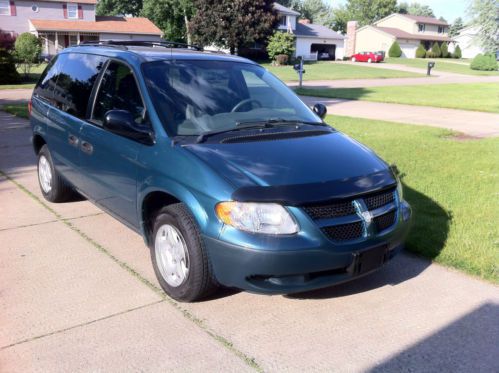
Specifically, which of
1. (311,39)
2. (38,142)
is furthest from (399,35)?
(38,142)

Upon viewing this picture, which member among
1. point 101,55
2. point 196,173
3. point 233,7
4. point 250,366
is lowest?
point 250,366

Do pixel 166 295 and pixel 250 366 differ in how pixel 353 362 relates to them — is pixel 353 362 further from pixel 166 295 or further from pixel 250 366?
pixel 166 295

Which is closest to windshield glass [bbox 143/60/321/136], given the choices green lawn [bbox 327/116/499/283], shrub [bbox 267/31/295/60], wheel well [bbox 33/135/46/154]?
green lawn [bbox 327/116/499/283]

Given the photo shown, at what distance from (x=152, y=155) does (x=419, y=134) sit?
831 centimetres

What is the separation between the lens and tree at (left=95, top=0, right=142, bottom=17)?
7338 centimetres

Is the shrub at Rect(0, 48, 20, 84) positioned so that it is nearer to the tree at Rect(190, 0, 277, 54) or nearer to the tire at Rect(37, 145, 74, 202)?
the tire at Rect(37, 145, 74, 202)

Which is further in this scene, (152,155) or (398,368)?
(152,155)

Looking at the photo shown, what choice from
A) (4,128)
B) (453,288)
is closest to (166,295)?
(453,288)

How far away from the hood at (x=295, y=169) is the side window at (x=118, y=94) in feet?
2.61

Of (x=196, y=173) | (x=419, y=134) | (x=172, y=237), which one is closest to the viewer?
(x=196, y=173)

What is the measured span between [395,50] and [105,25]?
39.9m

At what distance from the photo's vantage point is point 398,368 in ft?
9.90

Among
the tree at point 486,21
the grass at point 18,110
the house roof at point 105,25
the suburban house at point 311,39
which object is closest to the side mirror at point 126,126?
the grass at point 18,110

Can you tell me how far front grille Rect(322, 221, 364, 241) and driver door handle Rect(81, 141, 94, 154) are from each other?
2.48 metres
